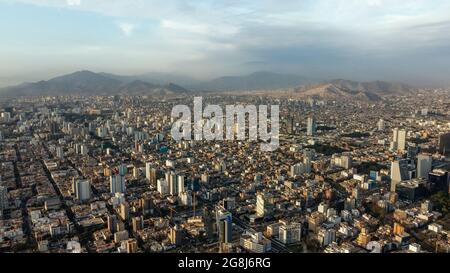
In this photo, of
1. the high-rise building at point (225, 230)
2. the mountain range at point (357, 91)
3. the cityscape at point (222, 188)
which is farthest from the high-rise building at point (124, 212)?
the mountain range at point (357, 91)

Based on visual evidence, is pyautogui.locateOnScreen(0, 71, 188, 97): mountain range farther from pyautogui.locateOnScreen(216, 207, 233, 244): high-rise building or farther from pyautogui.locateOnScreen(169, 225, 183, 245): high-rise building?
pyautogui.locateOnScreen(216, 207, 233, 244): high-rise building

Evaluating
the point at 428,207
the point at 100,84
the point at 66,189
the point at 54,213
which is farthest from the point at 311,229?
the point at 100,84

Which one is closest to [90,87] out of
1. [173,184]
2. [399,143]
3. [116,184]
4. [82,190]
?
[399,143]

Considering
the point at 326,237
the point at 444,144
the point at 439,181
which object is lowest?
the point at 326,237

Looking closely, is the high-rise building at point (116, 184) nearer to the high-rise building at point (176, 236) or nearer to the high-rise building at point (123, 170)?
the high-rise building at point (123, 170)

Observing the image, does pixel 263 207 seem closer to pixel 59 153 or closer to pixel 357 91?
pixel 59 153

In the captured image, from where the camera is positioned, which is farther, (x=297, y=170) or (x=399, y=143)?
(x=399, y=143)

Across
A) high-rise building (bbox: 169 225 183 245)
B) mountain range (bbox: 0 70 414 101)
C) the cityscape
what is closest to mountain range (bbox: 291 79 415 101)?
mountain range (bbox: 0 70 414 101)
